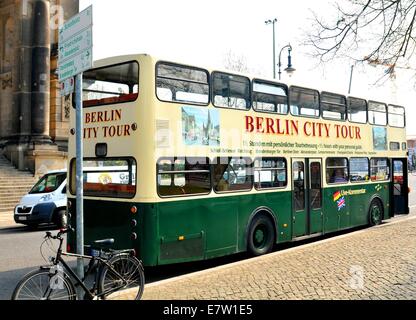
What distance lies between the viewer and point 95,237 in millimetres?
7879

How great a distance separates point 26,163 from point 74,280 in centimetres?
1980

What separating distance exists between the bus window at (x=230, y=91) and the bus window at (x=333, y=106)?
2945 mm

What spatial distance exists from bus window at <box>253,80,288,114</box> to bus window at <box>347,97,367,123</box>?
9.72ft

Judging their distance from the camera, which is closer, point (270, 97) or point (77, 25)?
point (77, 25)

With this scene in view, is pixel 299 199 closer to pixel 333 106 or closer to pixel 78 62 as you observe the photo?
pixel 333 106

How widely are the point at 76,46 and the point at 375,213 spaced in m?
11.1

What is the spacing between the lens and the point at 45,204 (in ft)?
47.1

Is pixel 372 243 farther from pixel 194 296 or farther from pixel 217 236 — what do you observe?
pixel 194 296

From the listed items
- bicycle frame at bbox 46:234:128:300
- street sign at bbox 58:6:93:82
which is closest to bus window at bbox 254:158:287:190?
bicycle frame at bbox 46:234:128:300

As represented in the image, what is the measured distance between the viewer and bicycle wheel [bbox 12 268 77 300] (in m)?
4.91

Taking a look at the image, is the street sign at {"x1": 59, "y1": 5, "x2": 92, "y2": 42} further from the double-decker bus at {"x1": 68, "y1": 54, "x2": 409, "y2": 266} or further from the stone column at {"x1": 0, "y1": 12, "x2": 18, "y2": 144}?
the stone column at {"x1": 0, "y1": 12, "x2": 18, "y2": 144}

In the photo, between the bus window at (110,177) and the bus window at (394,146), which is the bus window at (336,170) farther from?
the bus window at (110,177)

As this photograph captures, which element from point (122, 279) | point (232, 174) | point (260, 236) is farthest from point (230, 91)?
point (122, 279)

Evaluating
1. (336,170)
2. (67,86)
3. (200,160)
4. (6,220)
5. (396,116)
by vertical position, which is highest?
(396,116)
